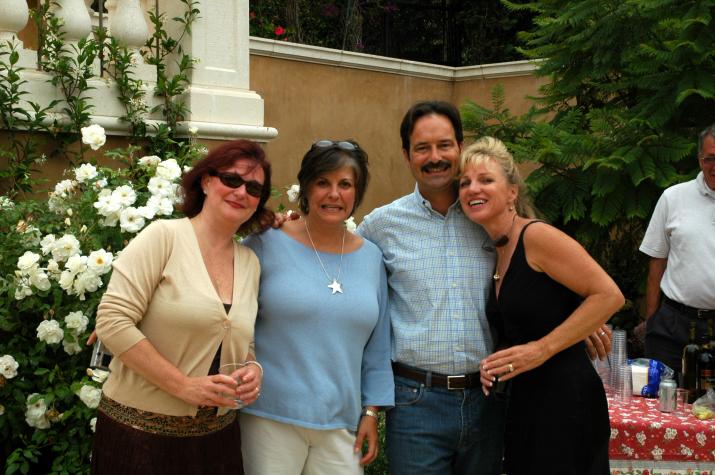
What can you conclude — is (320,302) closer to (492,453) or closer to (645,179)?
(492,453)

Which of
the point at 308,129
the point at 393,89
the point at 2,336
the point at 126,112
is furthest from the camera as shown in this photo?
the point at 393,89

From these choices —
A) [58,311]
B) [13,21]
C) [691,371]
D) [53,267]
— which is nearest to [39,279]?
[53,267]

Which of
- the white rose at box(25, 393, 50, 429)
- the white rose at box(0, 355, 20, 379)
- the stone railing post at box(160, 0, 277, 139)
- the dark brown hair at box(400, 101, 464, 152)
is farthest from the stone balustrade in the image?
the dark brown hair at box(400, 101, 464, 152)

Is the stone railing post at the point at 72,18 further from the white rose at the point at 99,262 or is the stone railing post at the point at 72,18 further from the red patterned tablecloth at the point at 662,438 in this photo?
the red patterned tablecloth at the point at 662,438

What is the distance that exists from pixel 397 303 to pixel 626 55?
377 centimetres

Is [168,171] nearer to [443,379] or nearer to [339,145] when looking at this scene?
[339,145]

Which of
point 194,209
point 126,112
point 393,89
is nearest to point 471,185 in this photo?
point 194,209

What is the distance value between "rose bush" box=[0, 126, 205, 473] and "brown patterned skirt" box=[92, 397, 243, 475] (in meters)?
0.75

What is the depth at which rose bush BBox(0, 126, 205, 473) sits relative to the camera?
11.9ft

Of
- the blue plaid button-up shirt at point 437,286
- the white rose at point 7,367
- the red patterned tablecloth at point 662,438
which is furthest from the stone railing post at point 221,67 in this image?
the red patterned tablecloth at point 662,438

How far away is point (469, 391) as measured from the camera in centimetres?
310

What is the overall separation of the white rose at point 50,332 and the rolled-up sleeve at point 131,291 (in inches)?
43.8

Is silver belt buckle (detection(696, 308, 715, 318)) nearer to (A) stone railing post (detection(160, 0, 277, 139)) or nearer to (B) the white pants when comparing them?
(B) the white pants

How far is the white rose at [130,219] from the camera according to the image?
378 centimetres
